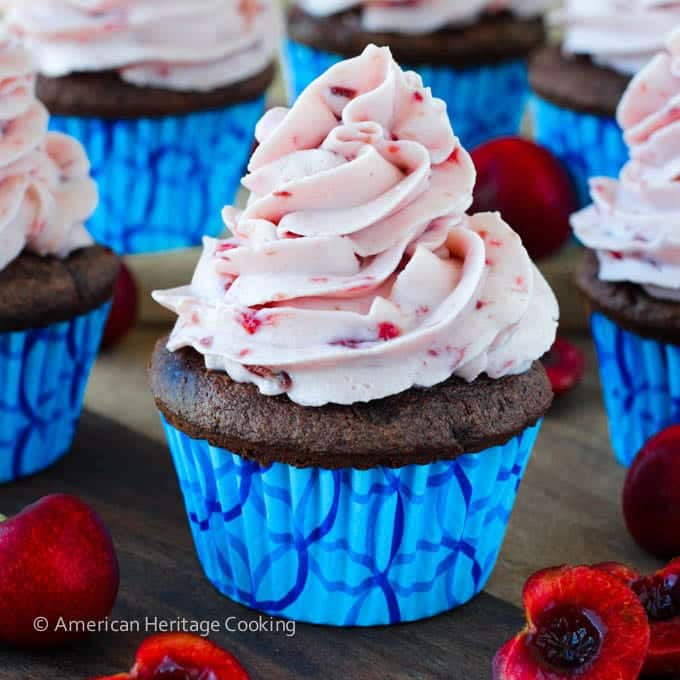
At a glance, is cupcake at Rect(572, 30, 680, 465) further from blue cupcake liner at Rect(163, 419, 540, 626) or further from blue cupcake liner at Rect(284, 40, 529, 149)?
blue cupcake liner at Rect(284, 40, 529, 149)

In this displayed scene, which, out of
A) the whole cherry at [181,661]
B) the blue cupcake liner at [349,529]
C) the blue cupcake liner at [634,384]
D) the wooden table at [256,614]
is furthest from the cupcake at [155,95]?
the whole cherry at [181,661]

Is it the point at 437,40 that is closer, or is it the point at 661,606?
the point at 661,606

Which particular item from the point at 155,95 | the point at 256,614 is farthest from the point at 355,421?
the point at 155,95

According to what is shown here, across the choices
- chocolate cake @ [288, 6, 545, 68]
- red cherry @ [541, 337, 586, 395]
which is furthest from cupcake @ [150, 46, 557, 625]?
chocolate cake @ [288, 6, 545, 68]

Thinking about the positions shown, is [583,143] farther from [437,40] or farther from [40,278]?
[40,278]

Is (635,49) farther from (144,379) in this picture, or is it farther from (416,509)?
(416,509)

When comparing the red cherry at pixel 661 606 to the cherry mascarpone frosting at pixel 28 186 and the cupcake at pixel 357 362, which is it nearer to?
the cupcake at pixel 357 362
